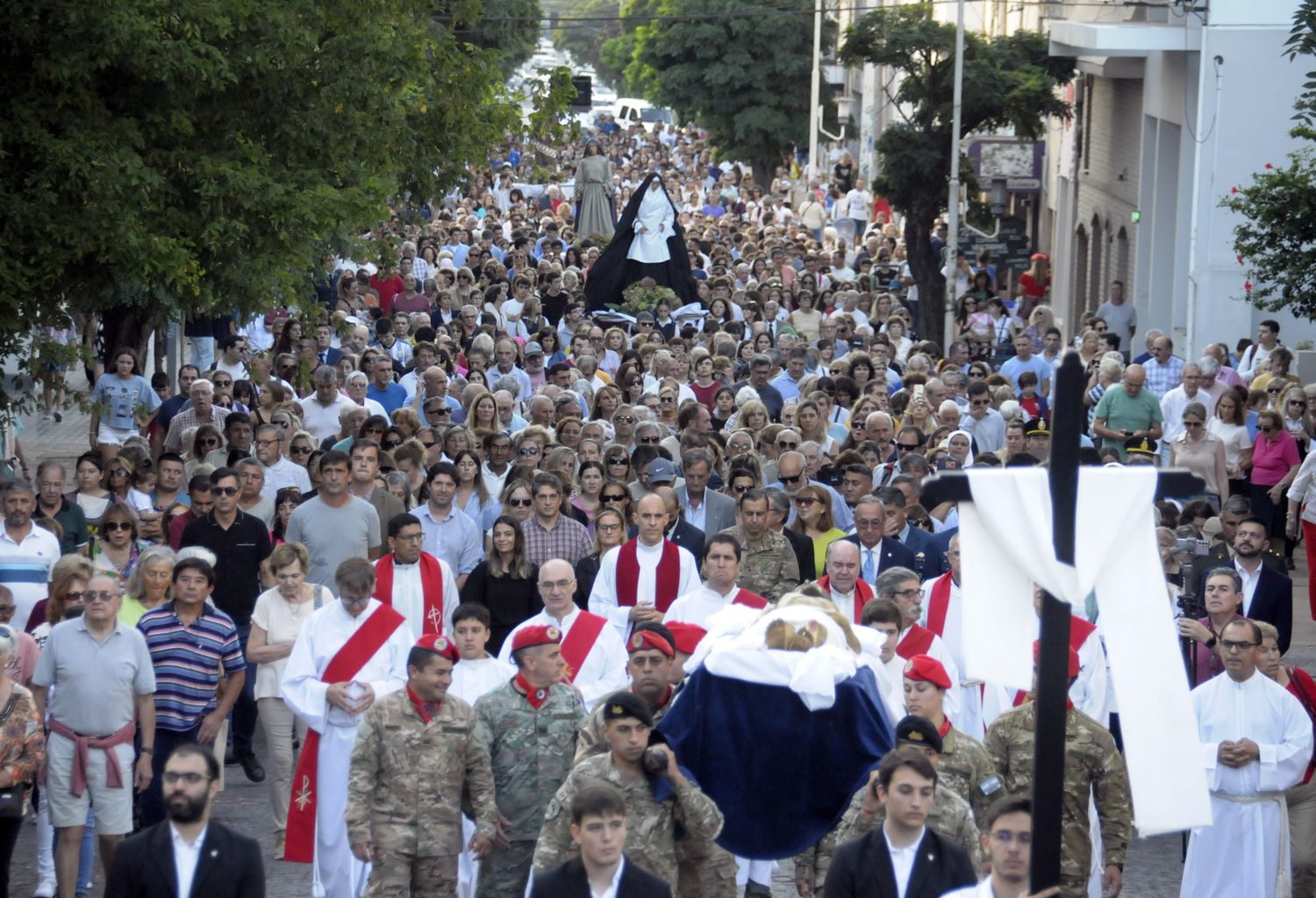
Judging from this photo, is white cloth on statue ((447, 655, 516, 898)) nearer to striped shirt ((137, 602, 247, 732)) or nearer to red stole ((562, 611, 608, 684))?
red stole ((562, 611, 608, 684))

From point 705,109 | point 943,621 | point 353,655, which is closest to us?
A: point 353,655

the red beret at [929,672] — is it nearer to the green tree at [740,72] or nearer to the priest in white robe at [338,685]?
the priest in white robe at [338,685]

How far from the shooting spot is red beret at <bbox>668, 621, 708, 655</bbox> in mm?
8977

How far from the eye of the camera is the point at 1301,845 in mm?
9664

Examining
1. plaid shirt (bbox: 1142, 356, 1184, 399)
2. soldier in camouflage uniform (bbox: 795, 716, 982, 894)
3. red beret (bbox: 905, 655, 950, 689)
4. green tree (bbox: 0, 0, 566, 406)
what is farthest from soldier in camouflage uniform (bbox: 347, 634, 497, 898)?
plaid shirt (bbox: 1142, 356, 1184, 399)

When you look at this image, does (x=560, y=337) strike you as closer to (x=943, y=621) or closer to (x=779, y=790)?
(x=943, y=621)

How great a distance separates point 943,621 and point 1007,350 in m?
14.2

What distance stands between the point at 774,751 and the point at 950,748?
0.70m

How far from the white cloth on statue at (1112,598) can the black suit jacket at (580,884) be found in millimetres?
2081

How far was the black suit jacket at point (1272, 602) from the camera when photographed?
11.9 meters

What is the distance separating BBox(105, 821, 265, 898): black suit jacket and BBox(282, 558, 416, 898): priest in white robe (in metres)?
2.39

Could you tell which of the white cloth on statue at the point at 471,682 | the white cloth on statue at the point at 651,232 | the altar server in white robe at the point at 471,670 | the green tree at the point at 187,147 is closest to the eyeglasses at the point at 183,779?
the altar server in white robe at the point at 471,670

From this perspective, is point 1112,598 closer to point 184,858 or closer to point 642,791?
point 642,791

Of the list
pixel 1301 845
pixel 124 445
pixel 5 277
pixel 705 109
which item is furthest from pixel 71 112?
pixel 705 109
